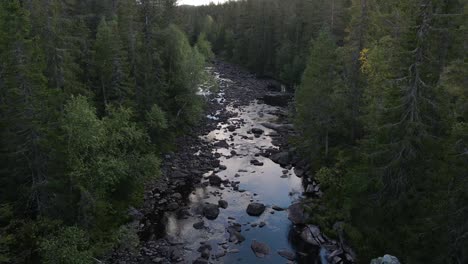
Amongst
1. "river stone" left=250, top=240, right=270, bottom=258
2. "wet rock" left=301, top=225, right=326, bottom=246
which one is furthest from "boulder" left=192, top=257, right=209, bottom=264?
"wet rock" left=301, top=225, right=326, bottom=246

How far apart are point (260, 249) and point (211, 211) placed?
5.83m

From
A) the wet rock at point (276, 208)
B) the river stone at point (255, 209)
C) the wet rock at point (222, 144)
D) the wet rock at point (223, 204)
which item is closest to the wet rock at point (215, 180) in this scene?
the wet rock at point (223, 204)

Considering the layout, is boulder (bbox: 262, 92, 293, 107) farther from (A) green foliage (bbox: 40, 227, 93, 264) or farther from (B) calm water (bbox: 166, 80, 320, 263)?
(A) green foliage (bbox: 40, 227, 93, 264)

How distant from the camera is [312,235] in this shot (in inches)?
995

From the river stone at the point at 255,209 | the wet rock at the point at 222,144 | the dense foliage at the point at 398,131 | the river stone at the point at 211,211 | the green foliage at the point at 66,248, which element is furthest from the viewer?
the wet rock at the point at 222,144

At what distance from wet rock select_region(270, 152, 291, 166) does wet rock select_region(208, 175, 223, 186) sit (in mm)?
7544

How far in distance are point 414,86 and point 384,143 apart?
3961 mm

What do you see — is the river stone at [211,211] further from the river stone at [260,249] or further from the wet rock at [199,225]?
the river stone at [260,249]

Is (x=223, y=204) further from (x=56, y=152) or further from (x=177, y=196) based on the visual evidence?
(x=56, y=152)

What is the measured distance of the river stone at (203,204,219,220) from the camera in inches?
1101

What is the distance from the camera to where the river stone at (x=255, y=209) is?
93.6 ft

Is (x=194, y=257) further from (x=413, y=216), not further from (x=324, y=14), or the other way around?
(x=324, y=14)

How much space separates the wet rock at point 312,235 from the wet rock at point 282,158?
472 inches

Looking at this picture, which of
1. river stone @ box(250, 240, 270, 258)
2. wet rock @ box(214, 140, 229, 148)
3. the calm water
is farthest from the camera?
wet rock @ box(214, 140, 229, 148)
